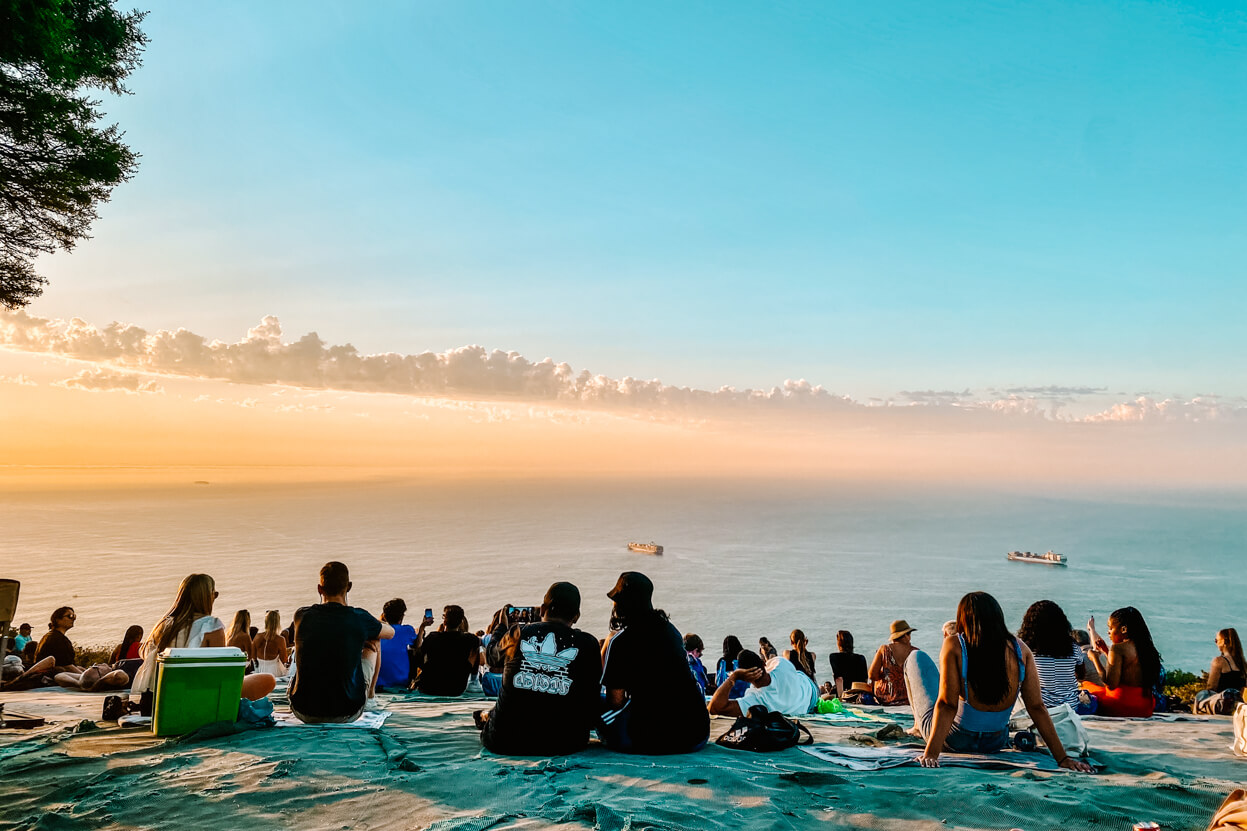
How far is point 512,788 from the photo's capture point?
16.0ft

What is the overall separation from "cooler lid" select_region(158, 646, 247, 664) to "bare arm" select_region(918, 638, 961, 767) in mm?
5517

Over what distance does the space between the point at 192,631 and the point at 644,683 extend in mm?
4216

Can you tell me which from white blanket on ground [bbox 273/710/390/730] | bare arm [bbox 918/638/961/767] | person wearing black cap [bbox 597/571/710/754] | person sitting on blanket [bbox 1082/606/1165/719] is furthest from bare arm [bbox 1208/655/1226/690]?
white blanket on ground [bbox 273/710/390/730]

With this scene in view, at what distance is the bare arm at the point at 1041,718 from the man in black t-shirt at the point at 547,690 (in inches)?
127

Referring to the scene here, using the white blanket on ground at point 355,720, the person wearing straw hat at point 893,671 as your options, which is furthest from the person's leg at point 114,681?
the person wearing straw hat at point 893,671

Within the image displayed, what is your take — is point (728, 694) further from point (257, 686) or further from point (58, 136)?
point (58, 136)

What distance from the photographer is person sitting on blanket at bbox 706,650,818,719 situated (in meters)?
7.18

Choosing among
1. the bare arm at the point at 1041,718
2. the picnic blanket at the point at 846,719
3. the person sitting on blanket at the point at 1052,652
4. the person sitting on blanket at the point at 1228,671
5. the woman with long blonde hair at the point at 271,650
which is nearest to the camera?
the bare arm at the point at 1041,718


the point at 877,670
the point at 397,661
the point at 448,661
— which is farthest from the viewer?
the point at 877,670

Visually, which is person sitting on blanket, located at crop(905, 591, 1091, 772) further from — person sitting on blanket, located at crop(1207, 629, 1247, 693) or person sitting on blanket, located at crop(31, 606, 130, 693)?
person sitting on blanket, located at crop(31, 606, 130, 693)

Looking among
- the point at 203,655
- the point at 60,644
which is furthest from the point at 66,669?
the point at 203,655

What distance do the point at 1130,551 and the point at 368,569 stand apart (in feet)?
520

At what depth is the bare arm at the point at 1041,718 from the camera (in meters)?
5.44

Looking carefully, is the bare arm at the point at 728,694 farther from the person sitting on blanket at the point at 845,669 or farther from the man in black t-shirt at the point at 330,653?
the person sitting on blanket at the point at 845,669
